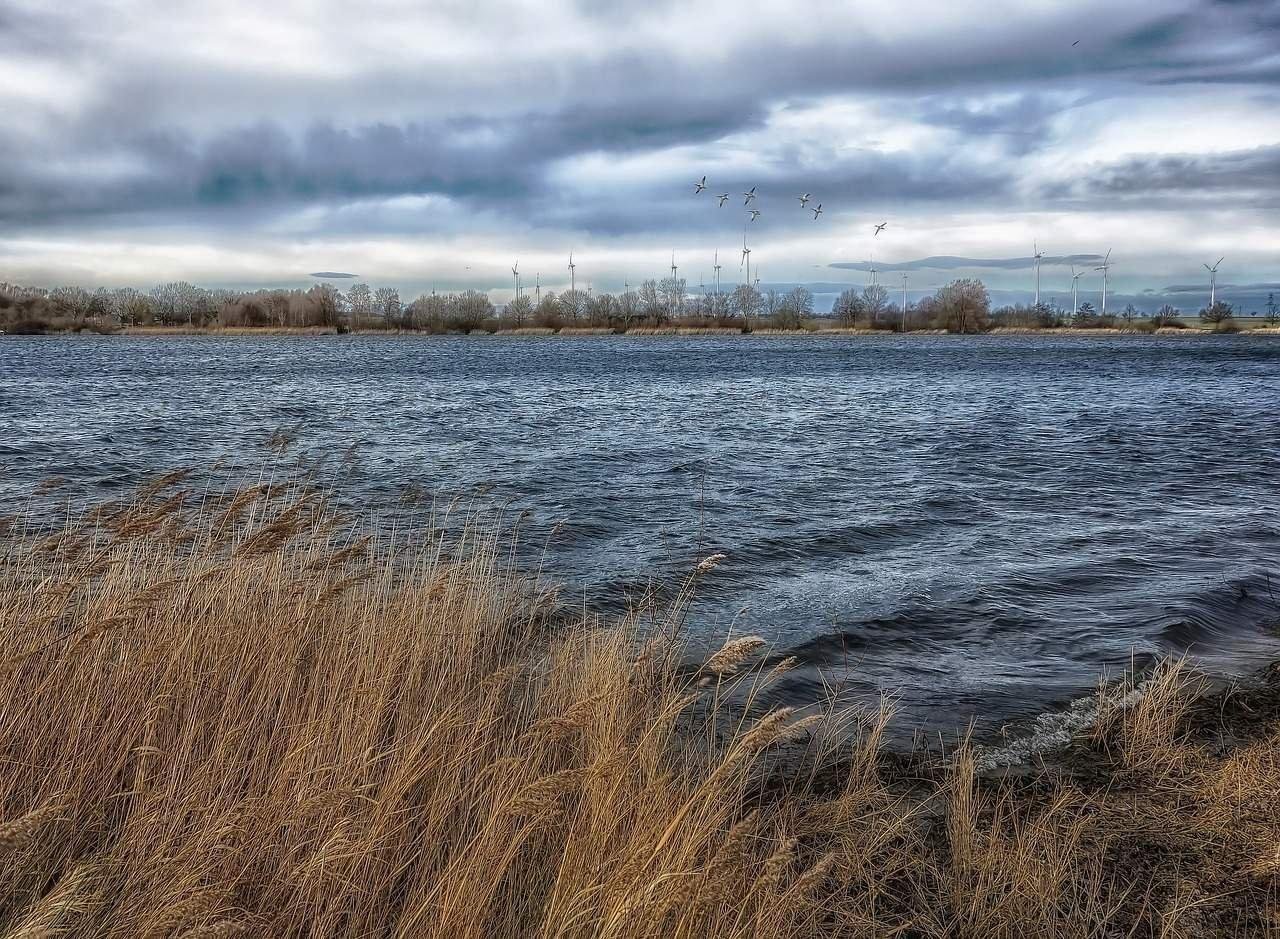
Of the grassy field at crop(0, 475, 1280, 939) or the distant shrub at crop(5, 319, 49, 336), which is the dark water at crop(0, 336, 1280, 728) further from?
the distant shrub at crop(5, 319, 49, 336)

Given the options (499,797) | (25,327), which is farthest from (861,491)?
(25,327)

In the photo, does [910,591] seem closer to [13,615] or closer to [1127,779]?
[1127,779]

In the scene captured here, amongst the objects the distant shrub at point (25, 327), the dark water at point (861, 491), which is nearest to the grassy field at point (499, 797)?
the dark water at point (861, 491)

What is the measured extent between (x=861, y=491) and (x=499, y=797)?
19130 mm

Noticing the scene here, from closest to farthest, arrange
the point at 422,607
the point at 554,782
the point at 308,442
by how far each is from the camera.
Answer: the point at 554,782 < the point at 422,607 < the point at 308,442

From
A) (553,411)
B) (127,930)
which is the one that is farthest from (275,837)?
(553,411)

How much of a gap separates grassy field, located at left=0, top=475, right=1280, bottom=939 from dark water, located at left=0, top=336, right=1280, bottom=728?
2.33 metres

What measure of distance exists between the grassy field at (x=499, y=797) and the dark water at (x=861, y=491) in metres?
2.33

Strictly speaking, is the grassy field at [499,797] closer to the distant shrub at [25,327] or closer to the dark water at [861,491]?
the dark water at [861,491]

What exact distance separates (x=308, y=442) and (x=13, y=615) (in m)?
23.7

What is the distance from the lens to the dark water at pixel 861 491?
11.6 m

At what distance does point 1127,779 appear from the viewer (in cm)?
718

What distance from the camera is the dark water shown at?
11617 millimetres

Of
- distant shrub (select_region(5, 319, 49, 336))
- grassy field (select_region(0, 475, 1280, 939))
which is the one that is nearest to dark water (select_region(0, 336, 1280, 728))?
grassy field (select_region(0, 475, 1280, 939))
